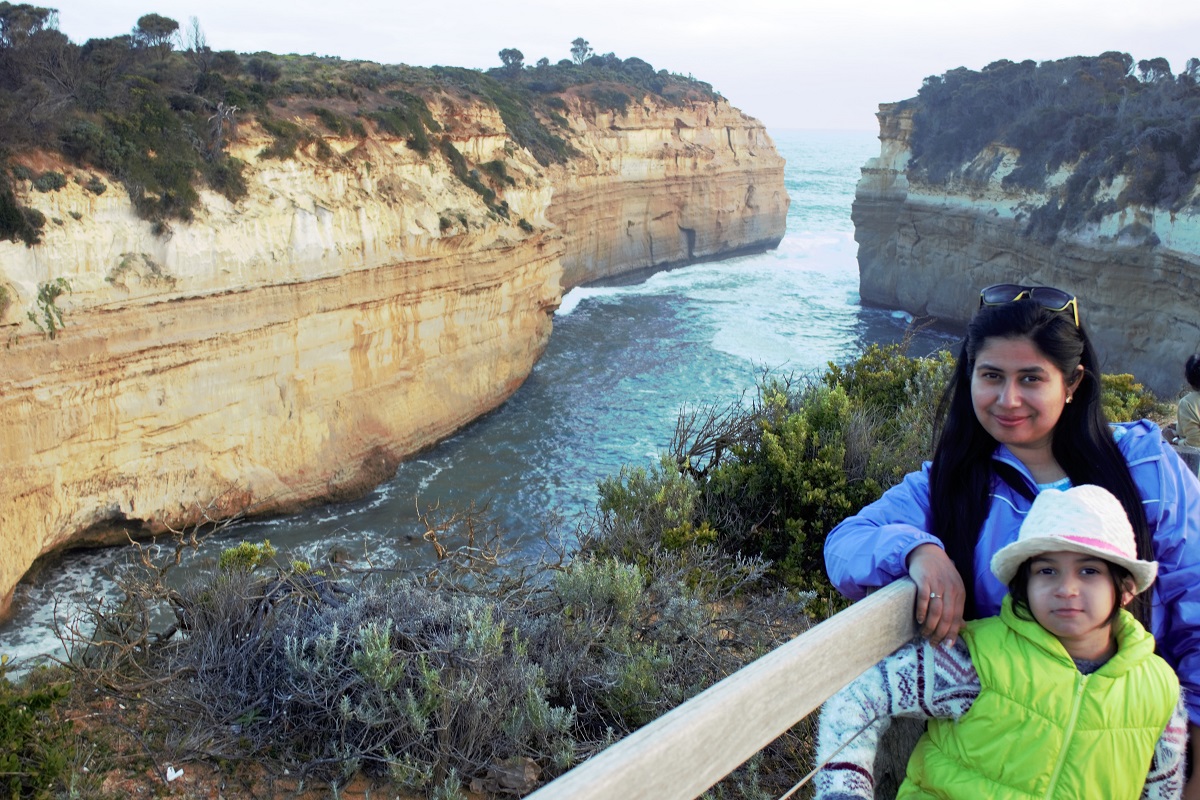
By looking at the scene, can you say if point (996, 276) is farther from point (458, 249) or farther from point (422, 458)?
point (422, 458)

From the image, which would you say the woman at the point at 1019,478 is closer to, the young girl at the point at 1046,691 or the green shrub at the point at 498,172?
the young girl at the point at 1046,691

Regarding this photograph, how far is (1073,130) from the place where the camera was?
2883 centimetres

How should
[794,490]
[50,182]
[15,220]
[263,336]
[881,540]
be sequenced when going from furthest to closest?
[263,336], [50,182], [15,220], [794,490], [881,540]

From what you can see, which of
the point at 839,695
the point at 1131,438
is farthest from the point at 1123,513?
the point at 839,695

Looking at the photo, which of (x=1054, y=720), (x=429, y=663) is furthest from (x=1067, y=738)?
(x=429, y=663)

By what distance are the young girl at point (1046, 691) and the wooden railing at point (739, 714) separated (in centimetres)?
16

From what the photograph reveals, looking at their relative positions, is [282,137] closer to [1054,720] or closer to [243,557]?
[243,557]

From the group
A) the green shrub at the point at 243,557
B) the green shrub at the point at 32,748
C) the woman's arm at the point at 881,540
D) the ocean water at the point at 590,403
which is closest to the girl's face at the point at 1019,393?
the woman's arm at the point at 881,540

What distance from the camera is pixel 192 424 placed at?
14.7 m

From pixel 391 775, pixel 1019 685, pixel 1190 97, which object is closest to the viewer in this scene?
pixel 1019 685

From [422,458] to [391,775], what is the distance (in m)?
15.2

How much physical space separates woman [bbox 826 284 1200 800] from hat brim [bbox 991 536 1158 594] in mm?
101

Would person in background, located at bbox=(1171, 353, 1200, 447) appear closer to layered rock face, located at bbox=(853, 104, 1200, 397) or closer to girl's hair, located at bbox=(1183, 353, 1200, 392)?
girl's hair, located at bbox=(1183, 353, 1200, 392)

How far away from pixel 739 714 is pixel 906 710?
59cm
